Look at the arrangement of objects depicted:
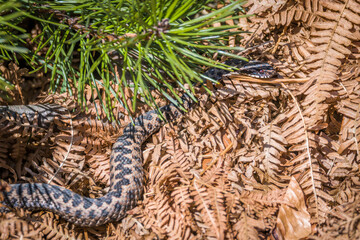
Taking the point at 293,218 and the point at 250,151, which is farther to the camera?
the point at 250,151

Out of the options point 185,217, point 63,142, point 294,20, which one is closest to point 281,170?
point 185,217

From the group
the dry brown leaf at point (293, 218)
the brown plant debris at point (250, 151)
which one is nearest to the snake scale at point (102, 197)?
the brown plant debris at point (250, 151)

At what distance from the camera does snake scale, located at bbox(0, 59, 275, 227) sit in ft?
8.03

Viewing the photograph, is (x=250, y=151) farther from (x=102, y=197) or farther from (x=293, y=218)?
(x=102, y=197)

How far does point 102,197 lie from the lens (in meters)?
2.67

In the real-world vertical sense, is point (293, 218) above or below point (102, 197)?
above

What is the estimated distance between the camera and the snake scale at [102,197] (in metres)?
2.45

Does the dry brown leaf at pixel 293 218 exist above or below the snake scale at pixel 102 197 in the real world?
above

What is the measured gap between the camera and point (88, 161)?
8.68ft

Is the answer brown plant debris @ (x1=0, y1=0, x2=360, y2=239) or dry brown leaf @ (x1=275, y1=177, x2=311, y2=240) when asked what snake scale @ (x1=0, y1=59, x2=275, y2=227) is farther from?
dry brown leaf @ (x1=275, y1=177, x2=311, y2=240)

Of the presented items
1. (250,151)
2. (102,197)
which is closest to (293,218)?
(250,151)

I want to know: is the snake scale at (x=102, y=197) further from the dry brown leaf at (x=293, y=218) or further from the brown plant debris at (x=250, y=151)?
the dry brown leaf at (x=293, y=218)

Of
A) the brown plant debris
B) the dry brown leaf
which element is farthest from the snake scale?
the dry brown leaf

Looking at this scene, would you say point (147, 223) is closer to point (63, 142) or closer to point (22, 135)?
point (63, 142)
